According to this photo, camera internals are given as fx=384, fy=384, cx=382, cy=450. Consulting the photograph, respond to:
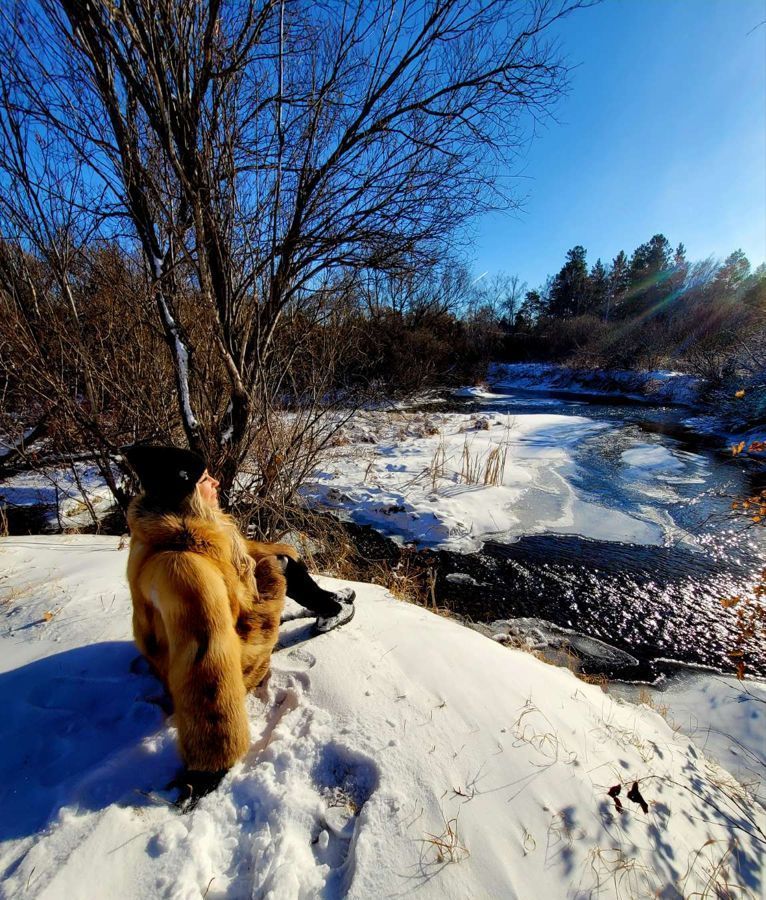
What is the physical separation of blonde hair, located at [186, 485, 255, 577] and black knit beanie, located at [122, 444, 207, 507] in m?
0.05

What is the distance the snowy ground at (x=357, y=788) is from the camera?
1.30m

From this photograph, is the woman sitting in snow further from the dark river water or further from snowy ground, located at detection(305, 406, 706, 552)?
snowy ground, located at detection(305, 406, 706, 552)

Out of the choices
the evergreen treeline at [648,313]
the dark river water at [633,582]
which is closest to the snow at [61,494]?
the dark river water at [633,582]

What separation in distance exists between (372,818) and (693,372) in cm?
2384

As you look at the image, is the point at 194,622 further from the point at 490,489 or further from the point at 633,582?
the point at 490,489

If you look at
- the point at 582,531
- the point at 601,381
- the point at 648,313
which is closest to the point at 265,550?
the point at 582,531

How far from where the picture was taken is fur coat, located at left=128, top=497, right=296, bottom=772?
1.46m

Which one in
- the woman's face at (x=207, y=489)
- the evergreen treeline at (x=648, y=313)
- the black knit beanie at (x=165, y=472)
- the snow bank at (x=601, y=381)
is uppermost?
the evergreen treeline at (x=648, y=313)

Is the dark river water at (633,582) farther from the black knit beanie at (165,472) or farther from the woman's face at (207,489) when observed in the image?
the black knit beanie at (165,472)

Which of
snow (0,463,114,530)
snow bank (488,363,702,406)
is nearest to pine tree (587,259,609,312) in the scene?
snow bank (488,363,702,406)

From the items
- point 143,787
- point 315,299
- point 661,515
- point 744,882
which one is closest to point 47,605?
point 143,787

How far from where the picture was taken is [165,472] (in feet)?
5.50

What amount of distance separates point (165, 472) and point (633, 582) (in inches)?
229

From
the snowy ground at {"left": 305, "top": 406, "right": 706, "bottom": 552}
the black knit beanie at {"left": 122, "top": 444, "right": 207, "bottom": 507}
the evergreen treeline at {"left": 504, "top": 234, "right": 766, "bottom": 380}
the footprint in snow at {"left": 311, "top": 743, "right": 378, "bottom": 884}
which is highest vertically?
the evergreen treeline at {"left": 504, "top": 234, "right": 766, "bottom": 380}
